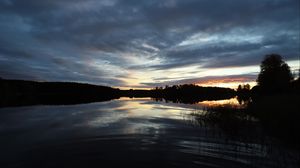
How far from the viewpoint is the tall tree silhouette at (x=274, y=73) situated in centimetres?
5262

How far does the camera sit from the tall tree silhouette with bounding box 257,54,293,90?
52.6 metres

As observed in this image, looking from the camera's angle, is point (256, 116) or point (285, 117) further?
point (256, 116)

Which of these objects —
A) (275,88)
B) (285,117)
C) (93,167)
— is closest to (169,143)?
(93,167)

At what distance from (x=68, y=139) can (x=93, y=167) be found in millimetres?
6032

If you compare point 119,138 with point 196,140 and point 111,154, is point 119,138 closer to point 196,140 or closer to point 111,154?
point 111,154

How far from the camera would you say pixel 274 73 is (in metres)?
56.3

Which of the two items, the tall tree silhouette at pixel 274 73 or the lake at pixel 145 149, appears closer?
the lake at pixel 145 149

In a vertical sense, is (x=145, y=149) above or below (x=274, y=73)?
below

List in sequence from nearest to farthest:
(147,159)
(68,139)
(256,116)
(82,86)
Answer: (147,159) → (68,139) → (256,116) → (82,86)

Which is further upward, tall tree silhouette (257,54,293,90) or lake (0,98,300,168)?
tall tree silhouette (257,54,293,90)

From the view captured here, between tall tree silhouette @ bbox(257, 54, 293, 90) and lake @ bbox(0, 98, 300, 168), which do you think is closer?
lake @ bbox(0, 98, 300, 168)

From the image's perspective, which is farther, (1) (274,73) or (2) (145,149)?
(1) (274,73)

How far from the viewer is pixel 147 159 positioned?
34.1 ft

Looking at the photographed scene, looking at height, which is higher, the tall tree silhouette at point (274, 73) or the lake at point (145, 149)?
the tall tree silhouette at point (274, 73)
